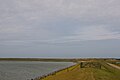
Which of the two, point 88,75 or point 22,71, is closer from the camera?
point 88,75

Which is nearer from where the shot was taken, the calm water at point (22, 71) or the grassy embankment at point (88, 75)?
the grassy embankment at point (88, 75)

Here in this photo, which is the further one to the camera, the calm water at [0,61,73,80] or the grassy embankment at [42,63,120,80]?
the calm water at [0,61,73,80]

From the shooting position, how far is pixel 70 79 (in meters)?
39.9

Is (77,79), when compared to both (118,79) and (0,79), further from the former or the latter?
(0,79)

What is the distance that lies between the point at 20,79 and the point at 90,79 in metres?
23.3

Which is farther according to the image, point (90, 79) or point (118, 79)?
point (118, 79)

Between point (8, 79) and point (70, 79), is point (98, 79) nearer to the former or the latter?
point (70, 79)

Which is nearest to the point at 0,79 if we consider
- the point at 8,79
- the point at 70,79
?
the point at 8,79

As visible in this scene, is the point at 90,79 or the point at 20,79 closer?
the point at 90,79

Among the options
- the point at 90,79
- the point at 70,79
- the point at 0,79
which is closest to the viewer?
the point at 90,79

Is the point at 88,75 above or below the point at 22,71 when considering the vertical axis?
above

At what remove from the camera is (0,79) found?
178 feet

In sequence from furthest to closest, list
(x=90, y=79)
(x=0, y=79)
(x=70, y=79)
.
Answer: (x=0, y=79)
(x=70, y=79)
(x=90, y=79)

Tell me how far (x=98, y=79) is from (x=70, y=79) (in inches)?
212
